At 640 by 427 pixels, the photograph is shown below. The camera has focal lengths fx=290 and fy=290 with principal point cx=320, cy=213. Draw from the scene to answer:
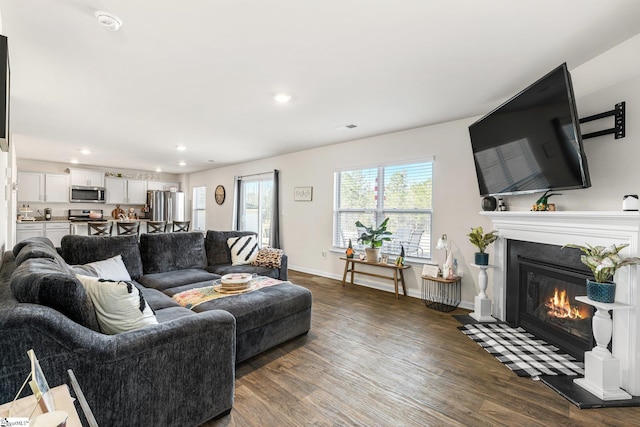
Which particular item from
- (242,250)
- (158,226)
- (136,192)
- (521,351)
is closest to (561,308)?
(521,351)

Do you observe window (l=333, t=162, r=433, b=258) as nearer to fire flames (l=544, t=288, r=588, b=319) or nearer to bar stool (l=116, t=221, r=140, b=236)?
fire flames (l=544, t=288, r=588, b=319)

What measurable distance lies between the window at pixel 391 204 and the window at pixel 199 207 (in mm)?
5086

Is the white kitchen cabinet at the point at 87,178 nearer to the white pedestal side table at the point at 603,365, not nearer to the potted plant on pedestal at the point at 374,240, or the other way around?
the potted plant on pedestal at the point at 374,240

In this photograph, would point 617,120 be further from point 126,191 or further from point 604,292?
point 126,191

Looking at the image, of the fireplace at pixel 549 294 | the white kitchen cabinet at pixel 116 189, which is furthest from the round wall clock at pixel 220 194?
the fireplace at pixel 549 294

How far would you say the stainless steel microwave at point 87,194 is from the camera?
7.43 m

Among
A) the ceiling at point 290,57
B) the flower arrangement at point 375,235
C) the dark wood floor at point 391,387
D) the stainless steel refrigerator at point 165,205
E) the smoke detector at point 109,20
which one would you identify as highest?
the ceiling at point 290,57

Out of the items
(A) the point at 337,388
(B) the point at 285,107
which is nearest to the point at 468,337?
(A) the point at 337,388

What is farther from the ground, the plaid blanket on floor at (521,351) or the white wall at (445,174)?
the white wall at (445,174)

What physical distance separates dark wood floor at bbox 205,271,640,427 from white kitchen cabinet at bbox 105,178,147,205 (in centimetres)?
784

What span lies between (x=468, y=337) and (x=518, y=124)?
2.06m

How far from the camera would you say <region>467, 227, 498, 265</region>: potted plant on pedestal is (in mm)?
3256

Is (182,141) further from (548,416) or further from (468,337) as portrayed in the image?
(548,416)

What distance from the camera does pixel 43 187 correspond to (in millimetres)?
6988
